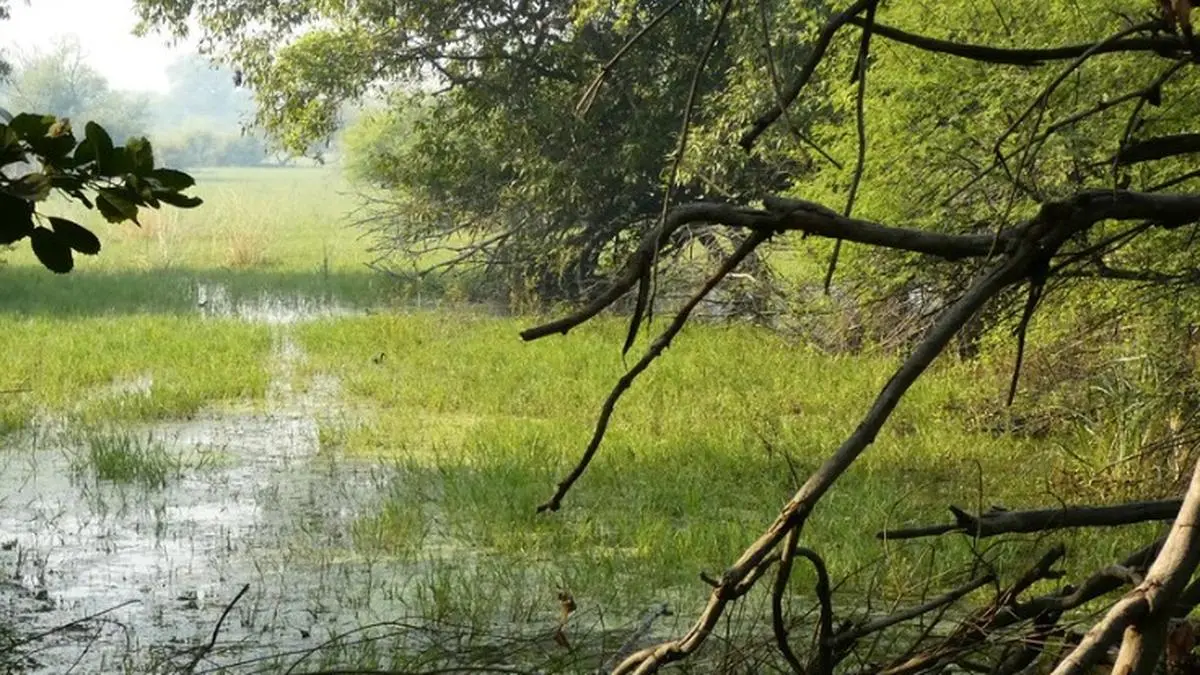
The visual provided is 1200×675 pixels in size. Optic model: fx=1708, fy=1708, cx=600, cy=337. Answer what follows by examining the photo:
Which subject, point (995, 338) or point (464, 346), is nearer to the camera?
point (995, 338)

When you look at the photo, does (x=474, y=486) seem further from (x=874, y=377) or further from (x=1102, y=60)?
(x=874, y=377)

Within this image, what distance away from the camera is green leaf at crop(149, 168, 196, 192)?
1936 millimetres

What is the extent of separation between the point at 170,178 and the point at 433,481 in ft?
14.8

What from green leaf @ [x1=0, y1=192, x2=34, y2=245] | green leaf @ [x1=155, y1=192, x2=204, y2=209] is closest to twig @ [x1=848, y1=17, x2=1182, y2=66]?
green leaf @ [x1=155, y1=192, x2=204, y2=209]

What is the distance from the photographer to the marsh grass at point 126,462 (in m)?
6.39

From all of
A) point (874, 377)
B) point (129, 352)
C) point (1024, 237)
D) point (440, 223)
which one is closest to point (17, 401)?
point (129, 352)

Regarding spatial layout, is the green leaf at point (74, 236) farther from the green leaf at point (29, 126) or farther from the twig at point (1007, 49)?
the twig at point (1007, 49)

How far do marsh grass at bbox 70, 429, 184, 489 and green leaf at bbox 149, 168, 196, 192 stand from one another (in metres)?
4.55

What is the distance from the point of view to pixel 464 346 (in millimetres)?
10289

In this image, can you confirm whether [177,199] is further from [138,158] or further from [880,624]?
[880,624]

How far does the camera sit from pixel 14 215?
183 centimetres

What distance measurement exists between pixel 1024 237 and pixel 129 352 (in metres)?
8.97

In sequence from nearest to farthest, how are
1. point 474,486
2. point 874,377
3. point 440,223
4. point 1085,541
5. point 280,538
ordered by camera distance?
point 1085,541 → point 280,538 → point 474,486 → point 874,377 → point 440,223

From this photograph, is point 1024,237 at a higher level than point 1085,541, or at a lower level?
higher
